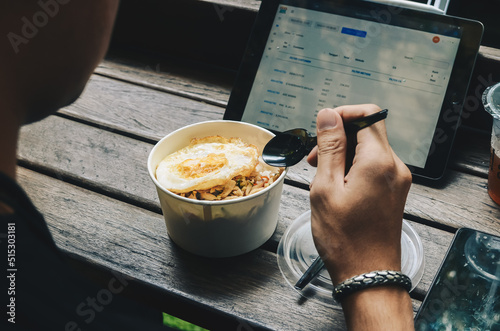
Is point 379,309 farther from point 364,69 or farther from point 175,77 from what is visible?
point 175,77

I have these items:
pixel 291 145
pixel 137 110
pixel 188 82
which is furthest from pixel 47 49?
pixel 188 82

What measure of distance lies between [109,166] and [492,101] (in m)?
0.77

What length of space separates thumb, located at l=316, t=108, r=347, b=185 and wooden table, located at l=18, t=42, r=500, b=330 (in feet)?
0.65

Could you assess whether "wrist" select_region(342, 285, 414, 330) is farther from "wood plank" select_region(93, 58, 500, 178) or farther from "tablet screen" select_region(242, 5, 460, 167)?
"wood plank" select_region(93, 58, 500, 178)

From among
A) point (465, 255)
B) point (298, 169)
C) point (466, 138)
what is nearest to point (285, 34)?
point (298, 169)

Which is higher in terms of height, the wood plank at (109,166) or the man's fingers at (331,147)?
the man's fingers at (331,147)

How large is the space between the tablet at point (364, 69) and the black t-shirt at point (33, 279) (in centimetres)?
60

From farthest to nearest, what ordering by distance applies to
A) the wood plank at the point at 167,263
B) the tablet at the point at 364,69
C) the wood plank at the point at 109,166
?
the tablet at the point at 364,69 → the wood plank at the point at 109,166 → the wood plank at the point at 167,263

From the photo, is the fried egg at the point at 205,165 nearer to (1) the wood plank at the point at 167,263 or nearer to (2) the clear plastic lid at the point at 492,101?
(1) the wood plank at the point at 167,263

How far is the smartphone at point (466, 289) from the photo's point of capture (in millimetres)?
631

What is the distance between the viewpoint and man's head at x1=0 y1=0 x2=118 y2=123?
448 mm

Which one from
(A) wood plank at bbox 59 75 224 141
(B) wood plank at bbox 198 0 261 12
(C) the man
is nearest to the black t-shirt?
(C) the man

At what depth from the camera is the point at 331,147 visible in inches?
26.0

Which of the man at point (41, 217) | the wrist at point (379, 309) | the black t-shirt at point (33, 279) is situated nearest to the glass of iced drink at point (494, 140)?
the man at point (41, 217)
